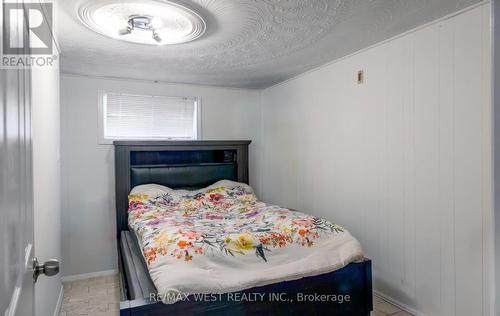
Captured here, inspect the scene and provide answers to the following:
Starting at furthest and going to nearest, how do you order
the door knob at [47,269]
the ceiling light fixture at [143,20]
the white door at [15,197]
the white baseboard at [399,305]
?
the white baseboard at [399,305] < the ceiling light fixture at [143,20] < the door knob at [47,269] < the white door at [15,197]

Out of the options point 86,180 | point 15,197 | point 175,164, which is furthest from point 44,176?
point 175,164

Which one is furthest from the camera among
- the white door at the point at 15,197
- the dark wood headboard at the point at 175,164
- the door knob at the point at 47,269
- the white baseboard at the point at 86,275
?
the dark wood headboard at the point at 175,164

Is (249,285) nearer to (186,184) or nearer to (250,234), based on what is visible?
(250,234)

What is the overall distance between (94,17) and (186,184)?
2.27 meters

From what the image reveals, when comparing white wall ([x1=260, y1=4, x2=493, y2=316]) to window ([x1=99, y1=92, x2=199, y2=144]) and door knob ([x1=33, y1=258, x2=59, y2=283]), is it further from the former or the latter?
door knob ([x1=33, y1=258, x2=59, y2=283])

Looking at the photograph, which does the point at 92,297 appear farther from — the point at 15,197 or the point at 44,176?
the point at 15,197

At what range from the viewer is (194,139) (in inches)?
167

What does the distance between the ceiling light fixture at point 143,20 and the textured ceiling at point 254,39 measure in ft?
0.25

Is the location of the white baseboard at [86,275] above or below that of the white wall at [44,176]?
below

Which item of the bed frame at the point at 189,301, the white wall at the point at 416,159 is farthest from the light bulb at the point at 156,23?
the white wall at the point at 416,159

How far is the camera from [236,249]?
2.04m

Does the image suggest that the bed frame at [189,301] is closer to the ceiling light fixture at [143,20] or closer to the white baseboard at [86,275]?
the white baseboard at [86,275]

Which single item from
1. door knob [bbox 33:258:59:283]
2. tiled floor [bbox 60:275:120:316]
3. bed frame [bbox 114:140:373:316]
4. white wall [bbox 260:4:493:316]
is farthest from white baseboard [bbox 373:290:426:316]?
door knob [bbox 33:258:59:283]

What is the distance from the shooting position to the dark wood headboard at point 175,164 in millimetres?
3615
